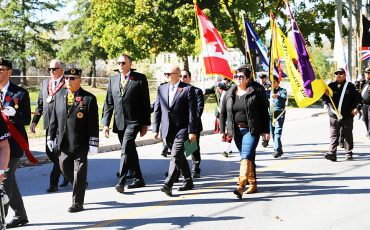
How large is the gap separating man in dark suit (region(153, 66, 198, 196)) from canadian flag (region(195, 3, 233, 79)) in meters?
3.94

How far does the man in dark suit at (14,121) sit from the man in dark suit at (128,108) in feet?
6.44

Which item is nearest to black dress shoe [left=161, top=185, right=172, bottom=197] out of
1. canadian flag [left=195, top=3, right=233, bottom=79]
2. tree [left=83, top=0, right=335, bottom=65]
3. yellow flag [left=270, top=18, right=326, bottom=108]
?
yellow flag [left=270, top=18, right=326, bottom=108]

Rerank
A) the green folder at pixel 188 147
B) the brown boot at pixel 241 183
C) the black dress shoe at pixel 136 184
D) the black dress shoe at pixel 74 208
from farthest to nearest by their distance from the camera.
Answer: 1. the black dress shoe at pixel 136 184
2. the green folder at pixel 188 147
3. the brown boot at pixel 241 183
4. the black dress shoe at pixel 74 208

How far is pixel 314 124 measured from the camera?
18.8 metres

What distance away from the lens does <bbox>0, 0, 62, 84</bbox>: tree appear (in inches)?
1912

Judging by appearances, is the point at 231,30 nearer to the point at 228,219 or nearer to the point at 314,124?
the point at 314,124

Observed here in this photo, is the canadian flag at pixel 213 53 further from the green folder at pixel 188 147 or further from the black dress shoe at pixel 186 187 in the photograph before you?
the black dress shoe at pixel 186 187

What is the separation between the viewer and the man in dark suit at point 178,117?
741 cm

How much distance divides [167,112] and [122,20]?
25783 millimetres

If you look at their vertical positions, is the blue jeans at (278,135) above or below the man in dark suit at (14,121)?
below

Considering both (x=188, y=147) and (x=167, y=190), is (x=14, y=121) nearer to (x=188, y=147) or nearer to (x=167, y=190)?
(x=167, y=190)

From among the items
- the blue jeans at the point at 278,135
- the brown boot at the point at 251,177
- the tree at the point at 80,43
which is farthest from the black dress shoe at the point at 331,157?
the tree at the point at 80,43

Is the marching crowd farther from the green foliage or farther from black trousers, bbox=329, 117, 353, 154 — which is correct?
the green foliage

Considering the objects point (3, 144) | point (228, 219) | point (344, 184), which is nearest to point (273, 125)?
point (344, 184)
